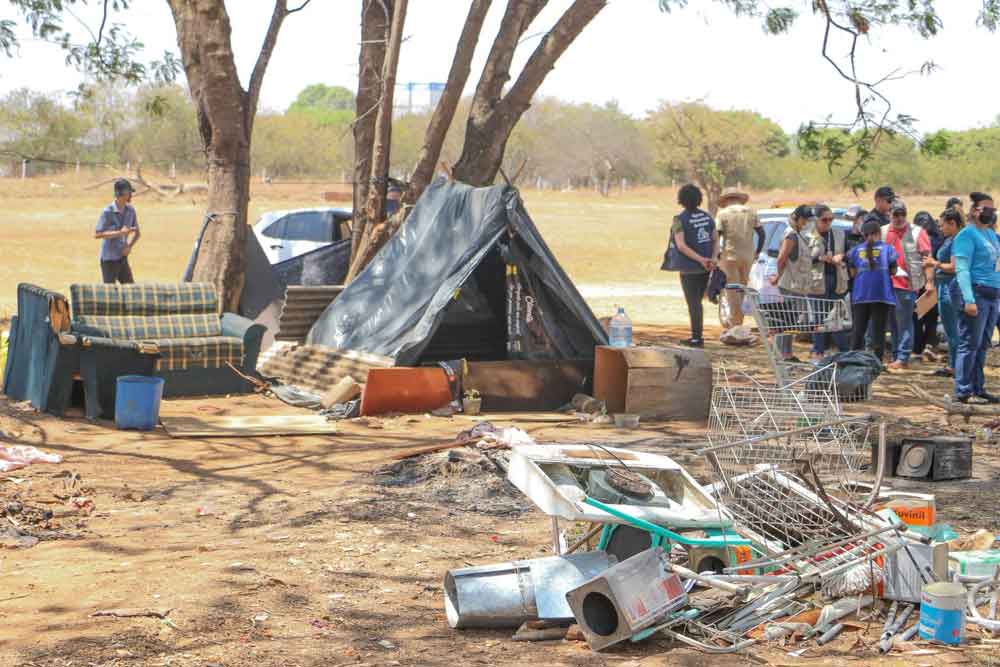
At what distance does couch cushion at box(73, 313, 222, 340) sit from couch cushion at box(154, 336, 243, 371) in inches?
4.8

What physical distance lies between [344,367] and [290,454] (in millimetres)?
2272

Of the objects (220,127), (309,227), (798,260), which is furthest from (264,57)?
(798,260)

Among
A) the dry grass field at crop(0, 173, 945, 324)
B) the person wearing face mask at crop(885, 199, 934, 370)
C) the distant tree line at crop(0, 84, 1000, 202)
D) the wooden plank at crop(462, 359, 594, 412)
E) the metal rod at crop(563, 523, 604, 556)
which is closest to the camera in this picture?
the metal rod at crop(563, 523, 604, 556)

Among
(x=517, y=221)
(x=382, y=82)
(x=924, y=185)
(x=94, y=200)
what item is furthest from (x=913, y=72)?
(x=924, y=185)

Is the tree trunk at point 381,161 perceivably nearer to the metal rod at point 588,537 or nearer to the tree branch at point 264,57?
the tree branch at point 264,57

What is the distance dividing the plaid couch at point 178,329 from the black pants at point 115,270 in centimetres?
214

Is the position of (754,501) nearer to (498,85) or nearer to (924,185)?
(498,85)

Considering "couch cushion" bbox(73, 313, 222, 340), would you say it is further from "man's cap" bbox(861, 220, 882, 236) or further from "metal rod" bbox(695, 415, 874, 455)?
"metal rod" bbox(695, 415, 874, 455)

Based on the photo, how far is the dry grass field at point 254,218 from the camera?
2264 centimetres

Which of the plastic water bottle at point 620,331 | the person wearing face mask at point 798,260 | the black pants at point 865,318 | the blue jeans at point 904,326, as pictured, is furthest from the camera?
the blue jeans at point 904,326

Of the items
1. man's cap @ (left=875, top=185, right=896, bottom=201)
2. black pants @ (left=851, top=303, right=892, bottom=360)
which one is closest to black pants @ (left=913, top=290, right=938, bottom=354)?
man's cap @ (left=875, top=185, right=896, bottom=201)

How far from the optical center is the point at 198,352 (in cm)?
1109

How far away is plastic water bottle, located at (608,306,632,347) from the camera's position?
34.9 ft

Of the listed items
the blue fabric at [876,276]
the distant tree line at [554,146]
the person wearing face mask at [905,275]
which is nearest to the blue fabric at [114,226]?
the blue fabric at [876,276]
